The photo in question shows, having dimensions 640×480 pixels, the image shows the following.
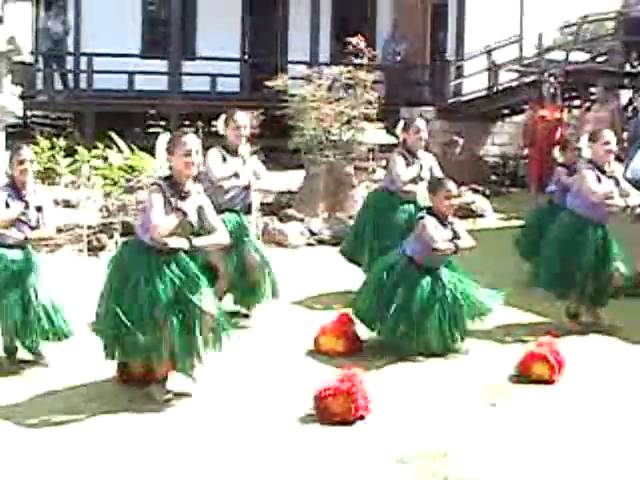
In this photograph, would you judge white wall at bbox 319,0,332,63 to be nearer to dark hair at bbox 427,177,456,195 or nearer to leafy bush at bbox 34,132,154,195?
leafy bush at bbox 34,132,154,195

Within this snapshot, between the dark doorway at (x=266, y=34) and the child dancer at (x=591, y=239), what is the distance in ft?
52.4

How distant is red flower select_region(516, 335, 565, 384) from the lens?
28.5ft

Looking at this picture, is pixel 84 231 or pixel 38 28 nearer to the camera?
pixel 84 231

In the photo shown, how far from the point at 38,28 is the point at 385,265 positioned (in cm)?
1693

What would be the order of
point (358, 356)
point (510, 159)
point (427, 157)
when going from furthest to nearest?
point (510, 159), point (427, 157), point (358, 356)

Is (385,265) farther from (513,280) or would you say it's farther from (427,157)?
(513,280)

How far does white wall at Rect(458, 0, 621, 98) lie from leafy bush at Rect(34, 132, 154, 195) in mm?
9711

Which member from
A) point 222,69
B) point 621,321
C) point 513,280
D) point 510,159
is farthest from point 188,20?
point 621,321

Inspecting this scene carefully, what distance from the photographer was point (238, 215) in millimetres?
10336

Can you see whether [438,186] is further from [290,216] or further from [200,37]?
[200,37]

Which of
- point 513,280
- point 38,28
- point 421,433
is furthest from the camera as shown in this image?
point 38,28

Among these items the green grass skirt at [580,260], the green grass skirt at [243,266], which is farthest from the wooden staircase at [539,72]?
the green grass skirt at [243,266]

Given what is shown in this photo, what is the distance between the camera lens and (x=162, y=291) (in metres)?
7.95

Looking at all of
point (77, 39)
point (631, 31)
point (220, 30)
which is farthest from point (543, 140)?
point (77, 39)
